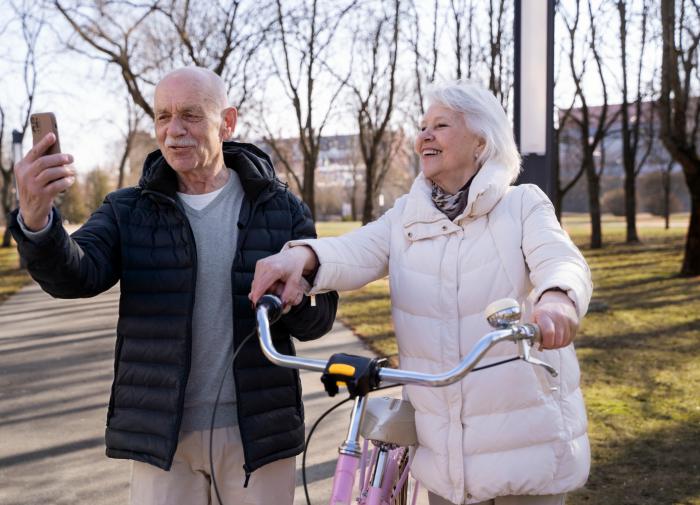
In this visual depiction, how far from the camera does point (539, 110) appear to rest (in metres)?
5.14

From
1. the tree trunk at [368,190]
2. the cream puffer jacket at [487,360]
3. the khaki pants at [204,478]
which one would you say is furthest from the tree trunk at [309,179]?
the cream puffer jacket at [487,360]

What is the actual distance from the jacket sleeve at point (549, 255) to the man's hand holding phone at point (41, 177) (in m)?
1.30

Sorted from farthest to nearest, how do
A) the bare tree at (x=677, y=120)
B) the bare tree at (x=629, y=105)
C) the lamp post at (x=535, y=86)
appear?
the bare tree at (x=629, y=105)
the bare tree at (x=677, y=120)
the lamp post at (x=535, y=86)

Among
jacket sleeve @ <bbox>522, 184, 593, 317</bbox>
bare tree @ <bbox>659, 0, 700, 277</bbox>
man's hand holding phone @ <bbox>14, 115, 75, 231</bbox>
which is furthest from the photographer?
bare tree @ <bbox>659, 0, 700, 277</bbox>

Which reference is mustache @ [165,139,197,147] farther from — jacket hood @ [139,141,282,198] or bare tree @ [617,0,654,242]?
bare tree @ [617,0,654,242]

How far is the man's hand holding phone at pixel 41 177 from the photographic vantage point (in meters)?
2.12

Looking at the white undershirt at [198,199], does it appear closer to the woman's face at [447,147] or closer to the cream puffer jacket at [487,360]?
the cream puffer jacket at [487,360]

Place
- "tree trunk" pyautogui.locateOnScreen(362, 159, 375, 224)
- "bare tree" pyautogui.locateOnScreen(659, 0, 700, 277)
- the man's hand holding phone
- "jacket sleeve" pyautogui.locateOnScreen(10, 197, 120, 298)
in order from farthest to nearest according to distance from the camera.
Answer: "tree trunk" pyautogui.locateOnScreen(362, 159, 375, 224)
"bare tree" pyautogui.locateOnScreen(659, 0, 700, 277)
"jacket sleeve" pyautogui.locateOnScreen(10, 197, 120, 298)
the man's hand holding phone

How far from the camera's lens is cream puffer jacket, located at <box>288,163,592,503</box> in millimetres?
2293

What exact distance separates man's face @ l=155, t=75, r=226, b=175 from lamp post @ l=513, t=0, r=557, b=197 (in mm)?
2862

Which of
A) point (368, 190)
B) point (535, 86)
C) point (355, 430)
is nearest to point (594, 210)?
point (368, 190)

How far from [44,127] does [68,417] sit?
4.65 metres

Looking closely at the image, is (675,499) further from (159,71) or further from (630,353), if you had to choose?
(159,71)

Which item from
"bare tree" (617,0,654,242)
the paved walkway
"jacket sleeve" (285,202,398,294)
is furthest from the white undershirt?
"bare tree" (617,0,654,242)
